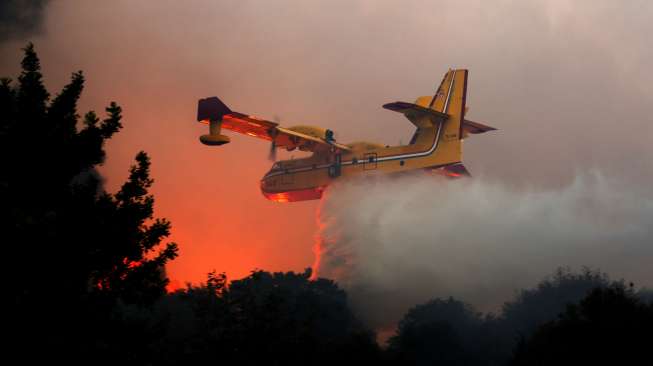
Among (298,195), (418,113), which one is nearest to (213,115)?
(298,195)

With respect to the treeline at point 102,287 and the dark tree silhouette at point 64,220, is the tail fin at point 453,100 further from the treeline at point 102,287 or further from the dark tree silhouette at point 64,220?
the dark tree silhouette at point 64,220

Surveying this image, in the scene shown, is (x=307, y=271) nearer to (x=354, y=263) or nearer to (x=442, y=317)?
(x=354, y=263)

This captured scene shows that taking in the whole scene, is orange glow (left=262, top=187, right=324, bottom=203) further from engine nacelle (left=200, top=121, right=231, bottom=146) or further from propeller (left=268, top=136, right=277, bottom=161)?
engine nacelle (left=200, top=121, right=231, bottom=146)

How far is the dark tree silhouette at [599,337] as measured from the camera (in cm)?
3006

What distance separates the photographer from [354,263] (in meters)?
52.8

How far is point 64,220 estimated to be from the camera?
27.2m

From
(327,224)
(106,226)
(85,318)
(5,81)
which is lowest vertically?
(85,318)

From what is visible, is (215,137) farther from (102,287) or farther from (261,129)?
(102,287)

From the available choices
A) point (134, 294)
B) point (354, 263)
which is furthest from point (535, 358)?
point (354, 263)

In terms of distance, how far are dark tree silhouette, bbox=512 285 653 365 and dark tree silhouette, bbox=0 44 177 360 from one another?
1208 centimetres

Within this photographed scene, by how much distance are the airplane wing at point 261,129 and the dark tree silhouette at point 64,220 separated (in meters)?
18.4

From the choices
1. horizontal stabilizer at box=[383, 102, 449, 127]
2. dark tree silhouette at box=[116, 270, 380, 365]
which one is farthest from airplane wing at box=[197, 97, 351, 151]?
dark tree silhouette at box=[116, 270, 380, 365]

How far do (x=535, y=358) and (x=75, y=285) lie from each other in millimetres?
14434

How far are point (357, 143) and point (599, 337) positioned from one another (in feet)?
76.2
